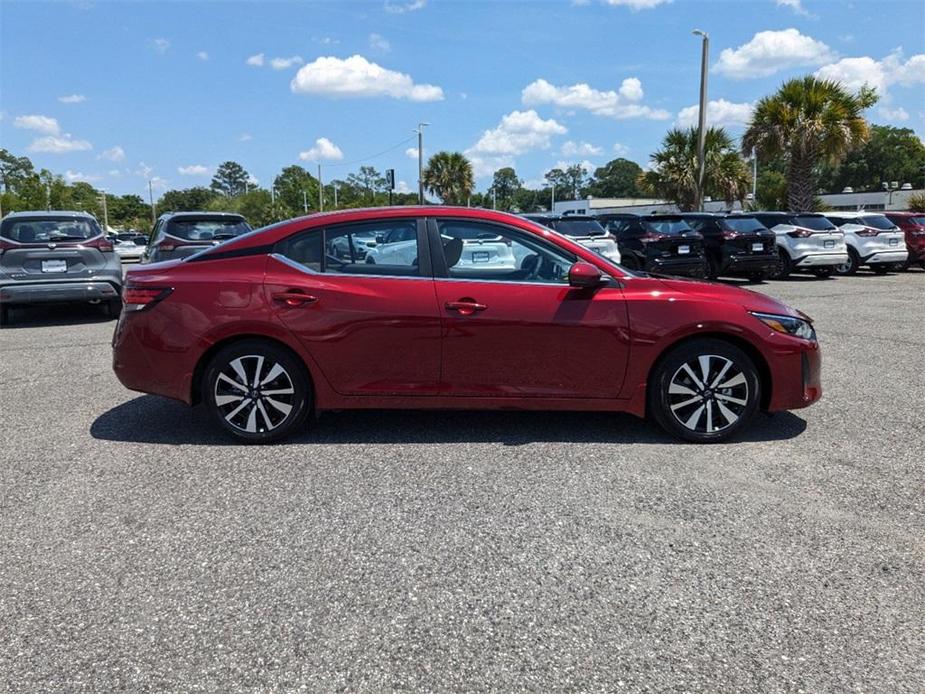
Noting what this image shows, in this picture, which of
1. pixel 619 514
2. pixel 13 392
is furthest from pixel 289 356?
pixel 13 392

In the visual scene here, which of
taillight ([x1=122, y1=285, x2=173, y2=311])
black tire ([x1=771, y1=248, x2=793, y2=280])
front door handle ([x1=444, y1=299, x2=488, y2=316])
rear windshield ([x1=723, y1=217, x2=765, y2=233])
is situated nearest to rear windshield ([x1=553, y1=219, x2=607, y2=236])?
rear windshield ([x1=723, y1=217, x2=765, y2=233])

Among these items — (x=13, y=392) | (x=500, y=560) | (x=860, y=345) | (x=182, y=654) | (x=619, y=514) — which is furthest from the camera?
(x=860, y=345)

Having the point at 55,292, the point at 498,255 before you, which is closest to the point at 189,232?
the point at 55,292

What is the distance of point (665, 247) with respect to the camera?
14.5 meters

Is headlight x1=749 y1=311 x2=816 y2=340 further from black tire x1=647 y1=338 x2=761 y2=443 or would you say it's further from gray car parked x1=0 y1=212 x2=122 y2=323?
gray car parked x1=0 y1=212 x2=122 y2=323

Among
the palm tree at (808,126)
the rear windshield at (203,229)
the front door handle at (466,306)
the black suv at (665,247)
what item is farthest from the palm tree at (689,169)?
the front door handle at (466,306)

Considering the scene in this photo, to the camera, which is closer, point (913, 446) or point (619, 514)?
point (619, 514)

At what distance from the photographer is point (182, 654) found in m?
2.48

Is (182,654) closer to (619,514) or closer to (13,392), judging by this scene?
(619,514)

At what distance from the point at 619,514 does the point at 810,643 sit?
1162 millimetres

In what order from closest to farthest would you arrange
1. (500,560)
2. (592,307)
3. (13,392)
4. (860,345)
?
(500,560) → (592,307) → (13,392) → (860,345)

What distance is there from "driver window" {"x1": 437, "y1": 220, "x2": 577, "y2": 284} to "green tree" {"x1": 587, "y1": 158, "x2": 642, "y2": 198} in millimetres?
139056

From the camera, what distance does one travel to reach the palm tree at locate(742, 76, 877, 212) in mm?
22750

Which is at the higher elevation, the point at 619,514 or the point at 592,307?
the point at 592,307
